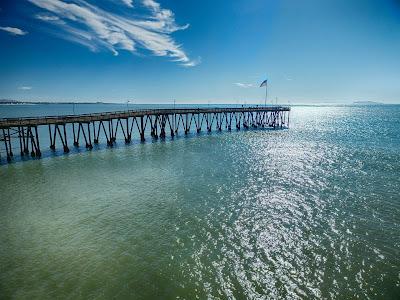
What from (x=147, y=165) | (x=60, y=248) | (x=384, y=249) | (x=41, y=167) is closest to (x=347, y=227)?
(x=384, y=249)

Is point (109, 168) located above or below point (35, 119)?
below

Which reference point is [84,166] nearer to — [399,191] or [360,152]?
[399,191]

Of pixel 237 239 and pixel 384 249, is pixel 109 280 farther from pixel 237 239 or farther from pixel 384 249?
pixel 384 249

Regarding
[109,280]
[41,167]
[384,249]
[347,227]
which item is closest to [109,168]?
[41,167]

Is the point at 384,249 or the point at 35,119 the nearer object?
the point at 384,249

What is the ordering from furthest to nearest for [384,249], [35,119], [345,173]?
[35,119]
[345,173]
[384,249]

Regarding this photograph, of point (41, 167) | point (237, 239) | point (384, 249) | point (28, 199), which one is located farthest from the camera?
point (41, 167)
